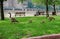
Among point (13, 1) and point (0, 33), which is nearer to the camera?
point (0, 33)

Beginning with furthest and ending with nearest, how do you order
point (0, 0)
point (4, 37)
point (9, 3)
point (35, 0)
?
point (9, 3) → point (35, 0) → point (0, 0) → point (4, 37)

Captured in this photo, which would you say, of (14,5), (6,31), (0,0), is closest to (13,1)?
(14,5)

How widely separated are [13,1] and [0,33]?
2472 inches

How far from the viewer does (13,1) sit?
75.8 m

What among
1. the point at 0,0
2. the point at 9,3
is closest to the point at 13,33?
the point at 0,0

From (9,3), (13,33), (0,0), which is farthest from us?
(9,3)

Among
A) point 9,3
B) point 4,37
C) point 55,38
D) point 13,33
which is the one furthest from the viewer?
point 9,3

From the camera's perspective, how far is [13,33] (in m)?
13.5

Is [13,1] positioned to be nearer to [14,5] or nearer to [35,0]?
[14,5]

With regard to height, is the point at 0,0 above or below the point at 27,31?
above

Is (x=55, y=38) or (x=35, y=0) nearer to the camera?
(x=55, y=38)

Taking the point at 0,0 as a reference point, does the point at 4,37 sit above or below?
below

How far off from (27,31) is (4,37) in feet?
6.01

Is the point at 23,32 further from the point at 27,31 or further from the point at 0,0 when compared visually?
the point at 0,0
